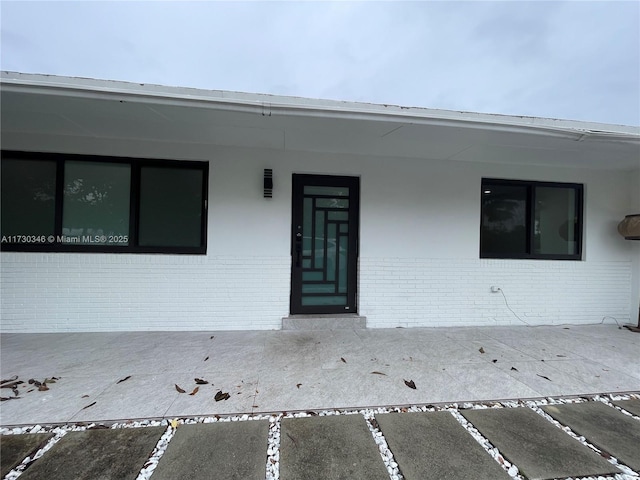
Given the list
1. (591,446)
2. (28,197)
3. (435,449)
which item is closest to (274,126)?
(435,449)

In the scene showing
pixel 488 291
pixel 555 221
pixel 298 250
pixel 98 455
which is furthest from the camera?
pixel 555 221

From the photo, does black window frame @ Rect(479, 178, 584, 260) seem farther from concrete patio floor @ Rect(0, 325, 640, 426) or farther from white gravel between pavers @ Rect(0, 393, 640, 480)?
white gravel between pavers @ Rect(0, 393, 640, 480)

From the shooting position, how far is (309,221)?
394 centimetres

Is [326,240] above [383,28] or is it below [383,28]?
below

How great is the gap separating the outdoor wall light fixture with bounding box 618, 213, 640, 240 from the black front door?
3907 mm

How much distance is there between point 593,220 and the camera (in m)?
4.41

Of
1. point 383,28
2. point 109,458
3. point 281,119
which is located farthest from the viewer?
point 383,28

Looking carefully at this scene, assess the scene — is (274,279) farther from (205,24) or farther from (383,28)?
(383,28)

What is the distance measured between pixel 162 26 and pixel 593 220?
921cm

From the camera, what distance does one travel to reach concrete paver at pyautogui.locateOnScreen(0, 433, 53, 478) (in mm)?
1451

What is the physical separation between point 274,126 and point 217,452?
108 inches

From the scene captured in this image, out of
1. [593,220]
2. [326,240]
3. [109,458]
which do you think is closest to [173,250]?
[326,240]

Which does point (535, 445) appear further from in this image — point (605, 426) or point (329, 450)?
point (329, 450)

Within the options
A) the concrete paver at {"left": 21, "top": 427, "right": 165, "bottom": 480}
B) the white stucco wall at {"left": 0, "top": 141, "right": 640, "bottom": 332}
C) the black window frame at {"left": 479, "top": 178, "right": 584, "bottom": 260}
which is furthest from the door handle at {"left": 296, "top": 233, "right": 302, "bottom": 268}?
the black window frame at {"left": 479, "top": 178, "right": 584, "bottom": 260}
